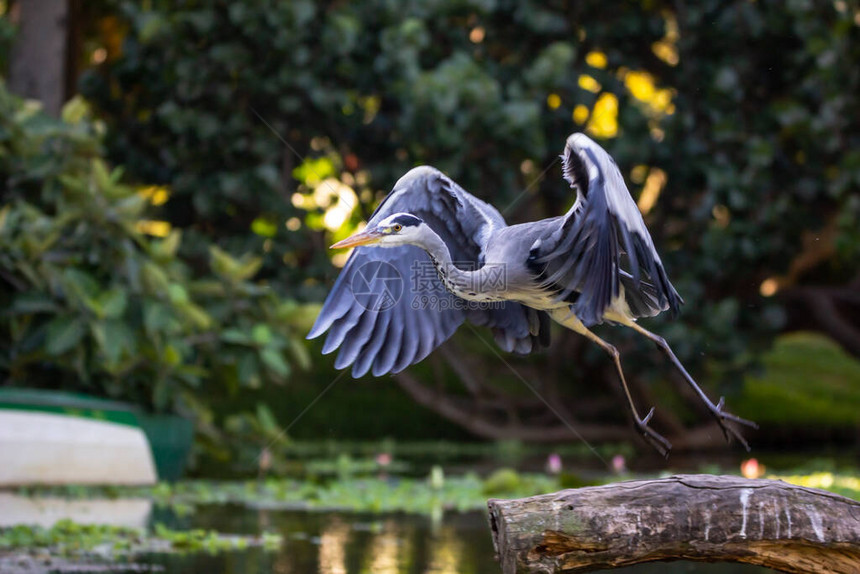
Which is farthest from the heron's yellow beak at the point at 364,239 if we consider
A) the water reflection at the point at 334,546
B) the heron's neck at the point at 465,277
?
the water reflection at the point at 334,546

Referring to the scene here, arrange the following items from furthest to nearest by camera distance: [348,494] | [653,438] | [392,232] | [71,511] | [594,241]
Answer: [348,494] → [71,511] → [653,438] → [392,232] → [594,241]

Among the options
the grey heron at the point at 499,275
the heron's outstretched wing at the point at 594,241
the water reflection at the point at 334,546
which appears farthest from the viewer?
the water reflection at the point at 334,546

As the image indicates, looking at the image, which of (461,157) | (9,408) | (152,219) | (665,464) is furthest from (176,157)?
(665,464)

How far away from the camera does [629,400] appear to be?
432cm

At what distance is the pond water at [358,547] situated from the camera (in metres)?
5.12

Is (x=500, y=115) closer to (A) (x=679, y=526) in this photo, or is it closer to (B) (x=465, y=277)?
(B) (x=465, y=277)

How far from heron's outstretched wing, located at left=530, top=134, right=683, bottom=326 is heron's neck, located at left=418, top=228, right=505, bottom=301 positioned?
16 centimetres

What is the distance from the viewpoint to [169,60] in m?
10.1

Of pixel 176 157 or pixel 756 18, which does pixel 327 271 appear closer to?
pixel 176 157

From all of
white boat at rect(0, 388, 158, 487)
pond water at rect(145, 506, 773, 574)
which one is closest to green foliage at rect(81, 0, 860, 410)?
white boat at rect(0, 388, 158, 487)

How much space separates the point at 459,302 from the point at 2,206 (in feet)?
17.0

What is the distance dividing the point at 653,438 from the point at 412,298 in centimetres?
119

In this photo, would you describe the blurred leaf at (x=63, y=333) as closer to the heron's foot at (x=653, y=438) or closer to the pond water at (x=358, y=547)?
the pond water at (x=358, y=547)

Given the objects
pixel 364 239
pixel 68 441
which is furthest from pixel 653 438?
pixel 68 441
